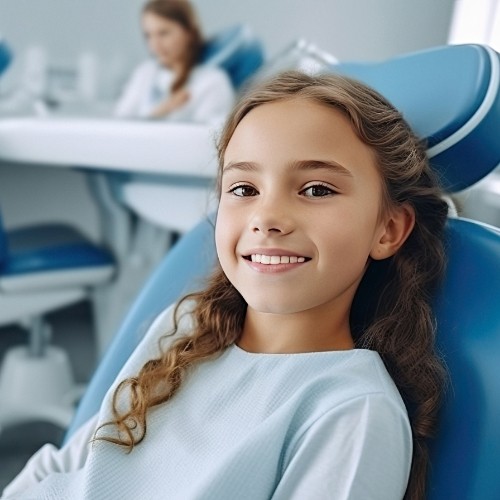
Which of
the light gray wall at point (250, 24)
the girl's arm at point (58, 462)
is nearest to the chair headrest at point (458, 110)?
the girl's arm at point (58, 462)

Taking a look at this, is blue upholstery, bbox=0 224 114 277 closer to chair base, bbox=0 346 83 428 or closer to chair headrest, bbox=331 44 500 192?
chair base, bbox=0 346 83 428

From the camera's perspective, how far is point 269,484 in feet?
2.38

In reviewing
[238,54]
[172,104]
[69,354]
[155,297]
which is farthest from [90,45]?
[155,297]

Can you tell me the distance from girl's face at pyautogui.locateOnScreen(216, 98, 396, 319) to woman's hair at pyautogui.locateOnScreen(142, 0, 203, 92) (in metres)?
1.89

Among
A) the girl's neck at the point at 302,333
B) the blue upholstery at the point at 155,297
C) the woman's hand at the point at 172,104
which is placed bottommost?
the woman's hand at the point at 172,104

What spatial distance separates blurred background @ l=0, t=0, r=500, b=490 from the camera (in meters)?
2.85

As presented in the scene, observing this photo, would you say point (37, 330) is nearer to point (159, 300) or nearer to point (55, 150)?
point (55, 150)

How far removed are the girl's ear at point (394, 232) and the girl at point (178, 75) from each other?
1677 mm

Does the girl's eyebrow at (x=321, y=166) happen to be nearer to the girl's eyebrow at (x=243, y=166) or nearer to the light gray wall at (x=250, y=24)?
the girl's eyebrow at (x=243, y=166)

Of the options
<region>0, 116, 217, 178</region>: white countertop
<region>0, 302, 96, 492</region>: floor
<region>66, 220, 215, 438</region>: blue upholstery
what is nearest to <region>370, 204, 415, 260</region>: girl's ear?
<region>66, 220, 215, 438</region>: blue upholstery

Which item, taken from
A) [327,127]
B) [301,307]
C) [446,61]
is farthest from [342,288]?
[446,61]

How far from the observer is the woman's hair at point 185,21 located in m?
2.62

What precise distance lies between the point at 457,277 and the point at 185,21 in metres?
1.98

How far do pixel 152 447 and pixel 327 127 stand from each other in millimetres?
356
